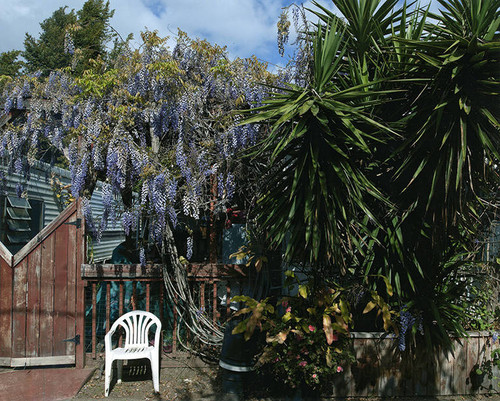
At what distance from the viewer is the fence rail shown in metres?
5.42

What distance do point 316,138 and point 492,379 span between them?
3.30m

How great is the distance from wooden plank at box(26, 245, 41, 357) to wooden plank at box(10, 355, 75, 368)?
2.7 inches

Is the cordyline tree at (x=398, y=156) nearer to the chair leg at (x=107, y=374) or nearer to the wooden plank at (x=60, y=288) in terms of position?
the chair leg at (x=107, y=374)

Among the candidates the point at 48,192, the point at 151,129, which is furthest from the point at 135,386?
the point at 48,192

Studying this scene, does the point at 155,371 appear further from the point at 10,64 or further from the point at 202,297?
the point at 10,64

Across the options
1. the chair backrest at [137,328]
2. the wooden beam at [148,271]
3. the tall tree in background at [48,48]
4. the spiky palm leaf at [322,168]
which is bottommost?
the chair backrest at [137,328]

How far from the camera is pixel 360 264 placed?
15.5 feet

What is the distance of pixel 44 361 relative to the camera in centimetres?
526

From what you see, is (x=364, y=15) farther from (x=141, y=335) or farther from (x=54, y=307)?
(x=54, y=307)

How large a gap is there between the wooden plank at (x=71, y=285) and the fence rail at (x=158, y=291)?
0.14m

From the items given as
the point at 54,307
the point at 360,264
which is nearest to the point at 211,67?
the point at 360,264

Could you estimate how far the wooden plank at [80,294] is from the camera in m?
5.29

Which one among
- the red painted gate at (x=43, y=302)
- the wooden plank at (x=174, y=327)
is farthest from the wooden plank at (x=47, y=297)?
the wooden plank at (x=174, y=327)

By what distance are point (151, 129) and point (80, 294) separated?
2251mm
